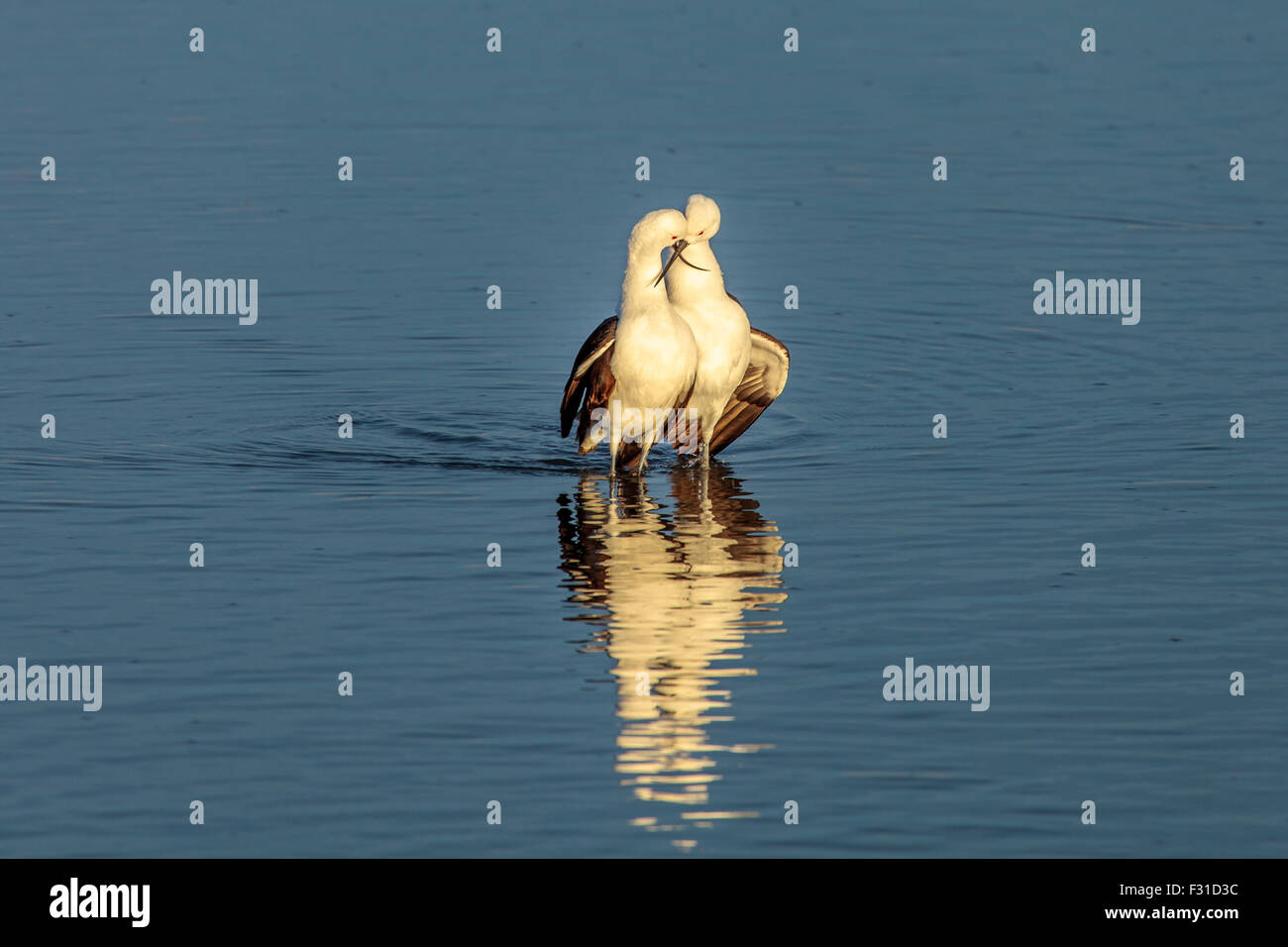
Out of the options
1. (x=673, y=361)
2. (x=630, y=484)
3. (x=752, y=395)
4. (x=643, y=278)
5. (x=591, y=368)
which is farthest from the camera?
(x=752, y=395)

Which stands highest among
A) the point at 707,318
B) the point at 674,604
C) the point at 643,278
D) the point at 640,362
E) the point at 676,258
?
the point at 676,258

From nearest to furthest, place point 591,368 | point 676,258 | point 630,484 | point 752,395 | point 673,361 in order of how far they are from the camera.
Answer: point 673,361 < point 676,258 < point 591,368 < point 630,484 < point 752,395

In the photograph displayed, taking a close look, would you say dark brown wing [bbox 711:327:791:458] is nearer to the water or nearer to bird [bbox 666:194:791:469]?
the water

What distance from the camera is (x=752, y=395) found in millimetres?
19672

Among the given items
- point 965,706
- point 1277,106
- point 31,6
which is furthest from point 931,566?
point 31,6

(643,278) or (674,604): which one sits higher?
(643,278)

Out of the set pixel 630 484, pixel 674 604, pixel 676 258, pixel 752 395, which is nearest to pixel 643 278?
pixel 676 258

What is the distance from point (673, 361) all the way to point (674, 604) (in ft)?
10.6

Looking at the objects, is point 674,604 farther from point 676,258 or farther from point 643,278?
point 676,258

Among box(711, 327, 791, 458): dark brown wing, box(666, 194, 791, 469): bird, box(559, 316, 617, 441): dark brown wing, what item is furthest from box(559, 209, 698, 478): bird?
box(711, 327, 791, 458): dark brown wing

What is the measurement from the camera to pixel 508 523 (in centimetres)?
1698

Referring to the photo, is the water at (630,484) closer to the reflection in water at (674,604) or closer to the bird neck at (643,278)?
the reflection in water at (674,604)

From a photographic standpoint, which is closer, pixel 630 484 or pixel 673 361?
pixel 673 361
